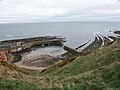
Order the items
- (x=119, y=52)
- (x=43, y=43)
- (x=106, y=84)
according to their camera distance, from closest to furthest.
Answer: (x=106, y=84) < (x=119, y=52) < (x=43, y=43)

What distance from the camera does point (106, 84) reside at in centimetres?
1430

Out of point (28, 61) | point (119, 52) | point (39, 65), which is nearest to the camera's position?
point (119, 52)

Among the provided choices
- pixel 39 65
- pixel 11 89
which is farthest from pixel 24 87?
pixel 39 65

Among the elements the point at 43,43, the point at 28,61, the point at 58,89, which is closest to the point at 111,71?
the point at 58,89

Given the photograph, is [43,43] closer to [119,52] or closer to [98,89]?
[119,52]

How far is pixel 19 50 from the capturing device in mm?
83000

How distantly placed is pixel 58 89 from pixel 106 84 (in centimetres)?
274

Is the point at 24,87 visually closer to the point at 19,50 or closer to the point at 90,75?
the point at 90,75

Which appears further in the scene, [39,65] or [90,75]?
[39,65]

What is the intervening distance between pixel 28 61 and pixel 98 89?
5172 centimetres

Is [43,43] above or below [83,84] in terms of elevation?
below

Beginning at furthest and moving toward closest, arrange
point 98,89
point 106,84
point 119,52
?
1. point 119,52
2. point 106,84
3. point 98,89

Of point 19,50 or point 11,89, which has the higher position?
point 11,89

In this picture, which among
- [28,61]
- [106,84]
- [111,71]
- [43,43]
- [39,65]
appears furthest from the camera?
[43,43]
